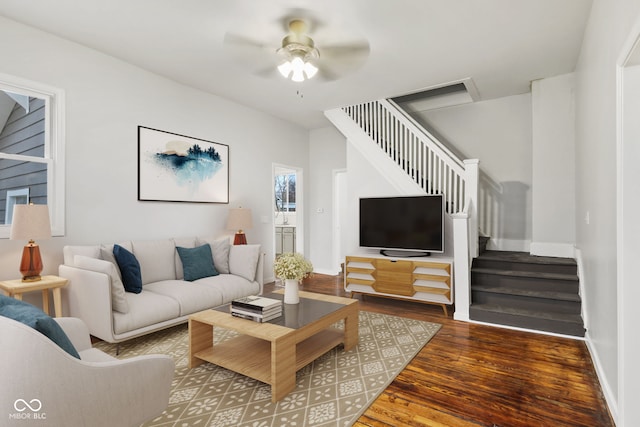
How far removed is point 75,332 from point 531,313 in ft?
13.1

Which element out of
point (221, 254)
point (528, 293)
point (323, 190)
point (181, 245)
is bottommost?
point (528, 293)

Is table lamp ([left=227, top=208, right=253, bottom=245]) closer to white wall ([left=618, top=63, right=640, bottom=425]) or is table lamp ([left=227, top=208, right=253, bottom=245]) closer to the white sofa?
the white sofa

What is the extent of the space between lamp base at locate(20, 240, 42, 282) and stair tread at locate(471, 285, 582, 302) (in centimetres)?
438

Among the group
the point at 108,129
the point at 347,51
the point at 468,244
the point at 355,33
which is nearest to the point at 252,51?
the point at 347,51

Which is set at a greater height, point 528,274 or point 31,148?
point 31,148

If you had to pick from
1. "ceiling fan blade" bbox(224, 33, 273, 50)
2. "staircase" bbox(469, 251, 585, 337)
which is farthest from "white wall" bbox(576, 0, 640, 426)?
"ceiling fan blade" bbox(224, 33, 273, 50)

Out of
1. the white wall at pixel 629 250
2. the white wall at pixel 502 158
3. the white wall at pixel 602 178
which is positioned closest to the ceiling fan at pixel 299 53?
the white wall at pixel 602 178

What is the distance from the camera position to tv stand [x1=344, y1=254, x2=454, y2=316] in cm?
410

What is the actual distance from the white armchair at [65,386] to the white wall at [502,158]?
16.6 ft

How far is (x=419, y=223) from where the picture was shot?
14.7ft

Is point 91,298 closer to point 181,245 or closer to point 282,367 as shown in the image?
point 181,245

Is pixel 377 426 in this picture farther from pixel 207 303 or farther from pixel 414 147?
pixel 414 147

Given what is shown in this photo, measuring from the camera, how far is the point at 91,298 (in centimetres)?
285

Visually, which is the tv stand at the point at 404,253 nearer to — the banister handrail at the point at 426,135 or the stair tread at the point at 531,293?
the stair tread at the point at 531,293
